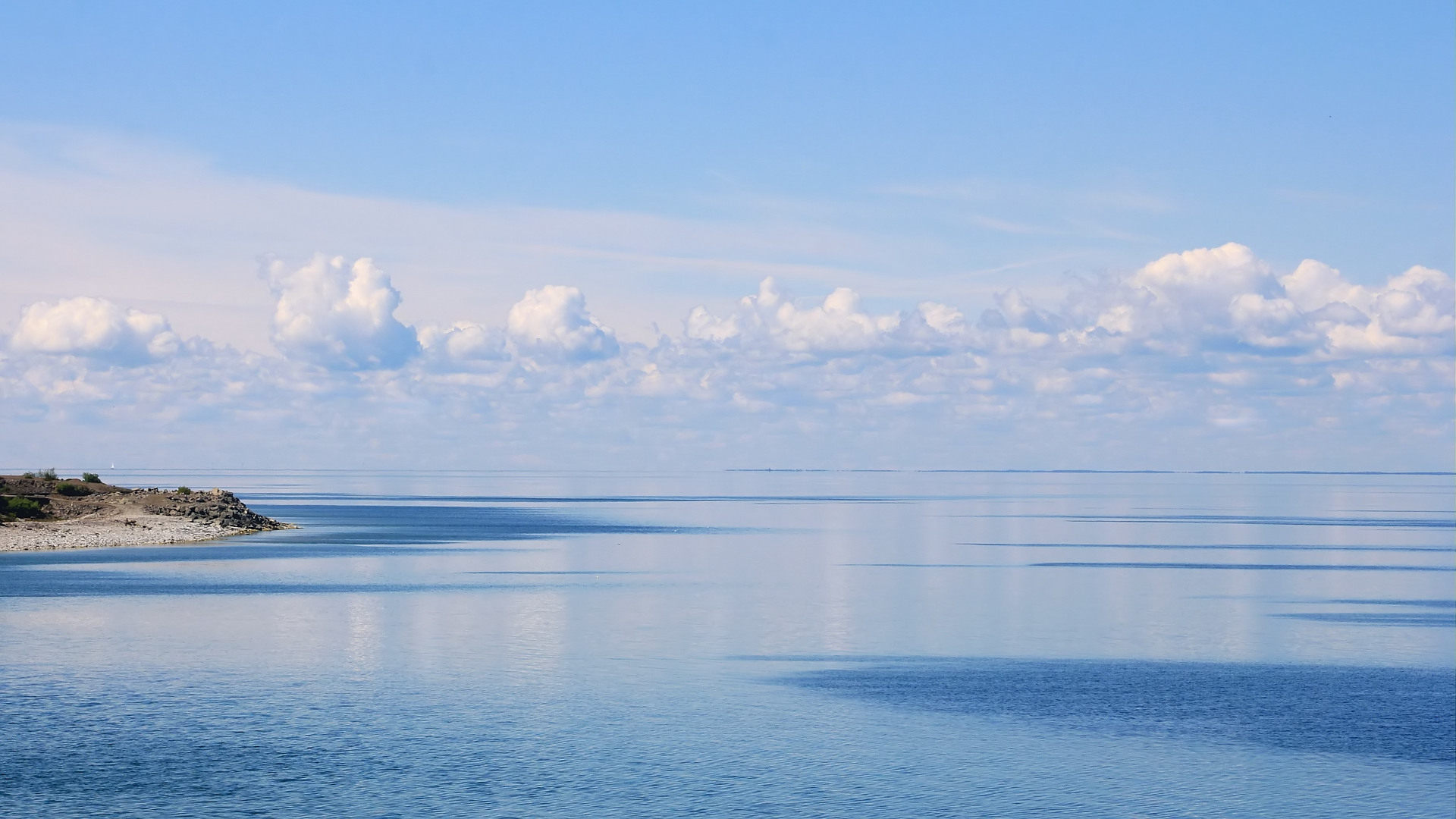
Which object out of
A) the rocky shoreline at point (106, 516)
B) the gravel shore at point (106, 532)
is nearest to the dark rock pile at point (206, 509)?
the rocky shoreline at point (106, 516)

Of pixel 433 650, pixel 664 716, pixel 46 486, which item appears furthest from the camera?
pixel 46 486

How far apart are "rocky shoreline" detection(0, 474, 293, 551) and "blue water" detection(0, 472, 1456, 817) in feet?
72.2

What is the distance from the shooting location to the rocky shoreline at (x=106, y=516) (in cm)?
11331

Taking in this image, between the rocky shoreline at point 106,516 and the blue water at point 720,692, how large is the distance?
2202 centimetres

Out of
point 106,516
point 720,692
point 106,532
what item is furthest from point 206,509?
point 720,692

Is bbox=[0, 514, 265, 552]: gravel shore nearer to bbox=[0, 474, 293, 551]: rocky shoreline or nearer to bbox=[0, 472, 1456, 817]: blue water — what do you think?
bbox=[0, 474, 293, 551]: rocky shoreline

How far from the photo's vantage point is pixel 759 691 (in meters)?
44.2

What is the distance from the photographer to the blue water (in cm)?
3166

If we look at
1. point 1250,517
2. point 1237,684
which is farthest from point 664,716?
point 1250,517

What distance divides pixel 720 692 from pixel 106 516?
100 metres

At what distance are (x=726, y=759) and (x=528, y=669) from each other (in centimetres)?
1526

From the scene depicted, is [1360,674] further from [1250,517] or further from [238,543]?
[1250,517]

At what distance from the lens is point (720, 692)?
44031mm

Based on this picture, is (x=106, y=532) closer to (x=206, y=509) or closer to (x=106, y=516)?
(x=106, y=516)
